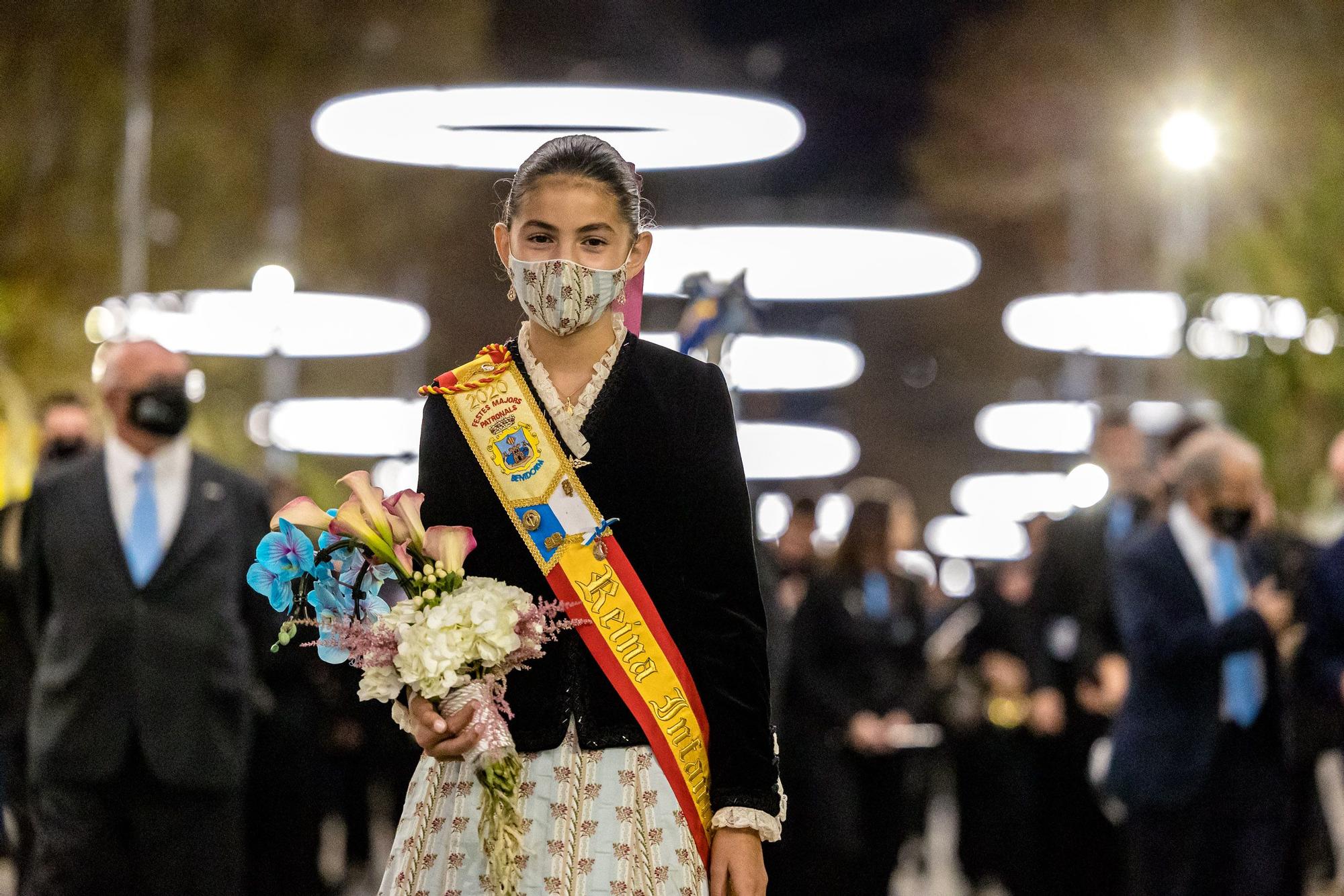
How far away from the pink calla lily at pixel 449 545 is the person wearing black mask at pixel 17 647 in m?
4.56

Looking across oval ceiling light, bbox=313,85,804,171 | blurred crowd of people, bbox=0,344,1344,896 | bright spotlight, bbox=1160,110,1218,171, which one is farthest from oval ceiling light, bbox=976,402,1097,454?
oval ceiling light, bbox=313,85,804,171

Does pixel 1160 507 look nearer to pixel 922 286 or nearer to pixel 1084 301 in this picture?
pixel 922 286

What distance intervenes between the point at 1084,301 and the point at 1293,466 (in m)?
3.72

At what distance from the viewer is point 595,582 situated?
365 centimetres

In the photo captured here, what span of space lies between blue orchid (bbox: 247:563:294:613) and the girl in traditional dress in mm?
310

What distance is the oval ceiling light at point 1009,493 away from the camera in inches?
1438

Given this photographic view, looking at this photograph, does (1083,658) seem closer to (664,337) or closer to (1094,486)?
(1094,486)

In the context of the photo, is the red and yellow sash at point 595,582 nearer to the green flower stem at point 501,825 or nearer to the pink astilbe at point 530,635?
the pink astilbe at point 530,635

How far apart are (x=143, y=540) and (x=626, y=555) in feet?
12.2

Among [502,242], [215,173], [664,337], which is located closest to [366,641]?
[502,242]

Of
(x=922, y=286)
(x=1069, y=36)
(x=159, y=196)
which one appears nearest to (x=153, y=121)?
(x=159, y=196)

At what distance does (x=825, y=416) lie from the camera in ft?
100

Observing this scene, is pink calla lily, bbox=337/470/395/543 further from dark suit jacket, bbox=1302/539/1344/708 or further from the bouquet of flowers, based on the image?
dark suit jacket, bbox=1302/539/1344/708

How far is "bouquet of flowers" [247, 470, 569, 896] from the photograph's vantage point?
3361mm
